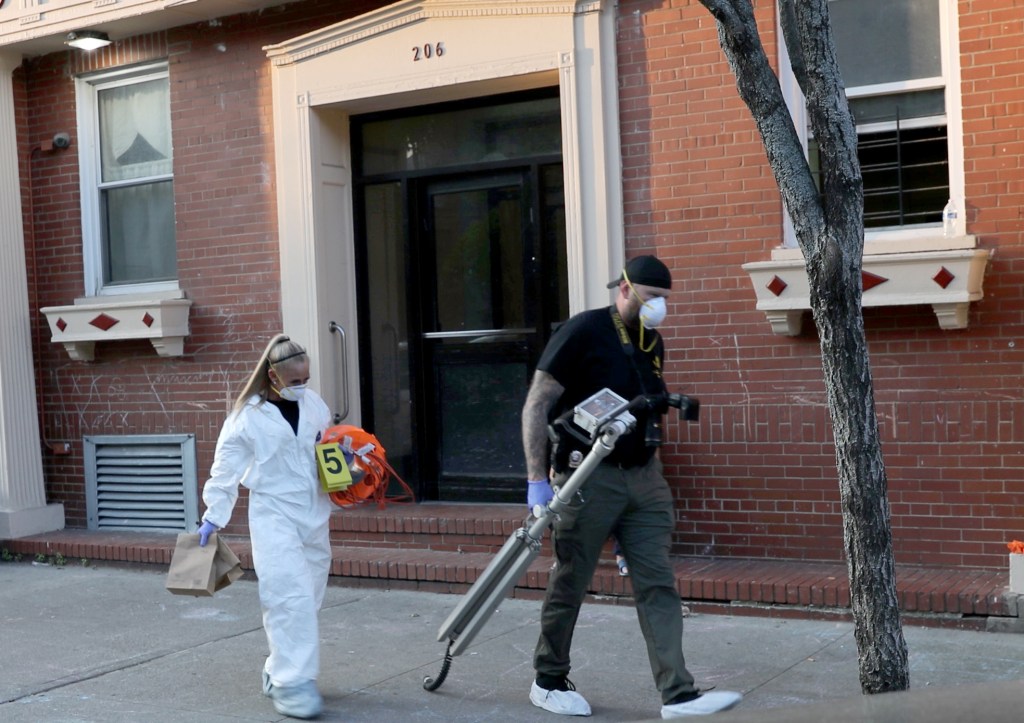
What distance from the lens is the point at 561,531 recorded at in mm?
5422

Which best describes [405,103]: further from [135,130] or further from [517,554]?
[517,554]

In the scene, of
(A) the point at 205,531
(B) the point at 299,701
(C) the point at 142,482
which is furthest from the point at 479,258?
(B) the point at 299,701

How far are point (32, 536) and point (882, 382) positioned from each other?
6616mm

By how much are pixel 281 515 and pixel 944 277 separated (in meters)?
3.69

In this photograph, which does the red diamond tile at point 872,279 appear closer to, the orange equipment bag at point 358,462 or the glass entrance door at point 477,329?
the glass entrance door at point 477,329

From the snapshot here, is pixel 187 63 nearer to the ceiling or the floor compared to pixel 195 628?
nearer to the ceiling

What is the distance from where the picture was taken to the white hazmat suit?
570 centimetres

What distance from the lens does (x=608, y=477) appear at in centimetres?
538

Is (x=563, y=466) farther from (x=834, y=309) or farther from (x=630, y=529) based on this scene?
(x=834, y=309)

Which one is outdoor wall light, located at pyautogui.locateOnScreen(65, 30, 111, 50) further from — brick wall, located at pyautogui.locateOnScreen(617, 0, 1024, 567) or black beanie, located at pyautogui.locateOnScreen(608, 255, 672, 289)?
black beanie, located at pyautogui.locateOnScreen(608, 255, 672, 289)

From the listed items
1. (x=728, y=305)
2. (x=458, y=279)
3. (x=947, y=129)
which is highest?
(x=947, y=129)

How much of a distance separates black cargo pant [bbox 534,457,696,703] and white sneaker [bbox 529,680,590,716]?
0.43ft

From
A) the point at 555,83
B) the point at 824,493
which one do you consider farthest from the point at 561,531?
the point at 555,83

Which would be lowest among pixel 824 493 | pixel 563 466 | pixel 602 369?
pixel 824 493
